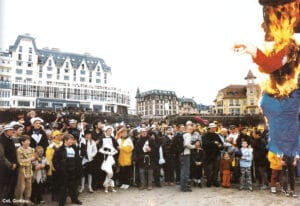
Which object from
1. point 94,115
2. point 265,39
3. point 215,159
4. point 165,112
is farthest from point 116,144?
point 165,112

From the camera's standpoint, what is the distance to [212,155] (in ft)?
31.3

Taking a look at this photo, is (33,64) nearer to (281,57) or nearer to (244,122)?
(244,122)

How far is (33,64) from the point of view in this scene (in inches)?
3044

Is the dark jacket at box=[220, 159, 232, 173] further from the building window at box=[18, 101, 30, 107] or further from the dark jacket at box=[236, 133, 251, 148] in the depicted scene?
the building window at box=[18, 101, 30, 107]

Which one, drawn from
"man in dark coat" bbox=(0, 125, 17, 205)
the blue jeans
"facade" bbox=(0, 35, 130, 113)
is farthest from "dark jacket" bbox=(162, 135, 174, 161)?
"facade" bbox=(0, 35, 130, 113)

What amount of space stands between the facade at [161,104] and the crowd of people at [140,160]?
113m

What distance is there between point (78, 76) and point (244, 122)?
5239 centimetres

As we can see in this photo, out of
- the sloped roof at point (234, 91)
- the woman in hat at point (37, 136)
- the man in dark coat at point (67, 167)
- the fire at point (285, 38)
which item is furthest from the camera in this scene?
the sloped roof at point (234, 91)

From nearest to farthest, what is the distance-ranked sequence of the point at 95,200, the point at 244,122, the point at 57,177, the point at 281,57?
the point at 281,57, the point at 57,177, the point at 95,200, the point at 244,122

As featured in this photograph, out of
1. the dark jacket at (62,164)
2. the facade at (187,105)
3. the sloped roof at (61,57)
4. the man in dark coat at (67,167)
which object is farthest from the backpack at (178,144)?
the facade at (187,105)

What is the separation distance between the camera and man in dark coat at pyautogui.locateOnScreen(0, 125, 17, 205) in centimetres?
620

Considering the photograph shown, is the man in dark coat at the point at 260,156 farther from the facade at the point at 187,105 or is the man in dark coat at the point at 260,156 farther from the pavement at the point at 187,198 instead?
the facade at the point at 187,105

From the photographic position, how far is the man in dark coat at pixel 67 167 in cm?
709

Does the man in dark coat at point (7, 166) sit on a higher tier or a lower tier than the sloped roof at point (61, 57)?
lower
